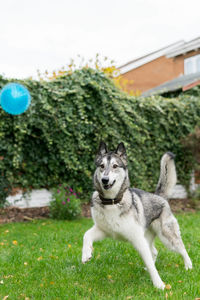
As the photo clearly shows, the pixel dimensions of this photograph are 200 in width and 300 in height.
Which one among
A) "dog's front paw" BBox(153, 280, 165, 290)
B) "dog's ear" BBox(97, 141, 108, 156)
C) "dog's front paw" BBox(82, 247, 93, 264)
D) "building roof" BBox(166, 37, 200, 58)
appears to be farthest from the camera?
"building roof" BBox(166, 37, 200, 58)

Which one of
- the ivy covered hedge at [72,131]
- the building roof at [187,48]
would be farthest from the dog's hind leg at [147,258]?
the building roof at [187,48]

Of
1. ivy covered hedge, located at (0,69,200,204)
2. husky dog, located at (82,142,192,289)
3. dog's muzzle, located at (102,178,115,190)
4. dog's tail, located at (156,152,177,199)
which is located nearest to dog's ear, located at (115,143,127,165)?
husky dog, located at (82,142,192,289)

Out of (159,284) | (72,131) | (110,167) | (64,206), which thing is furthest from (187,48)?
(159,284)

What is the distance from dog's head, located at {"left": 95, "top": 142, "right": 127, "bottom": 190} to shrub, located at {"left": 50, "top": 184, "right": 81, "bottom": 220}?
3.59 m

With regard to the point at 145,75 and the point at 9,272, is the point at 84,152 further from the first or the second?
the point at 145,75

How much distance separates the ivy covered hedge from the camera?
7020mm

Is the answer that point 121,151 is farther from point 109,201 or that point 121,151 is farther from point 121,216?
point 121,216

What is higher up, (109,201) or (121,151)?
(121,151)

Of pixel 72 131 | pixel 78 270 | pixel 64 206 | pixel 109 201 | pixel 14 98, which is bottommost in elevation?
pixel 78 270

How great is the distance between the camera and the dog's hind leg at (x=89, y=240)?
325cm

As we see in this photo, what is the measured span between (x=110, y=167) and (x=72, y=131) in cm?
404

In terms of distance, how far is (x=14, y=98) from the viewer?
5828 mm

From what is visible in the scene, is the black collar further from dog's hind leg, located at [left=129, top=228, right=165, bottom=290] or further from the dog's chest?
dog's hind leg, located at [left=129, top=228, right=165, bottom=290]

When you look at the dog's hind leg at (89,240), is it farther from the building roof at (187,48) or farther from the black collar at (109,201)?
the building roof at (187,48)
